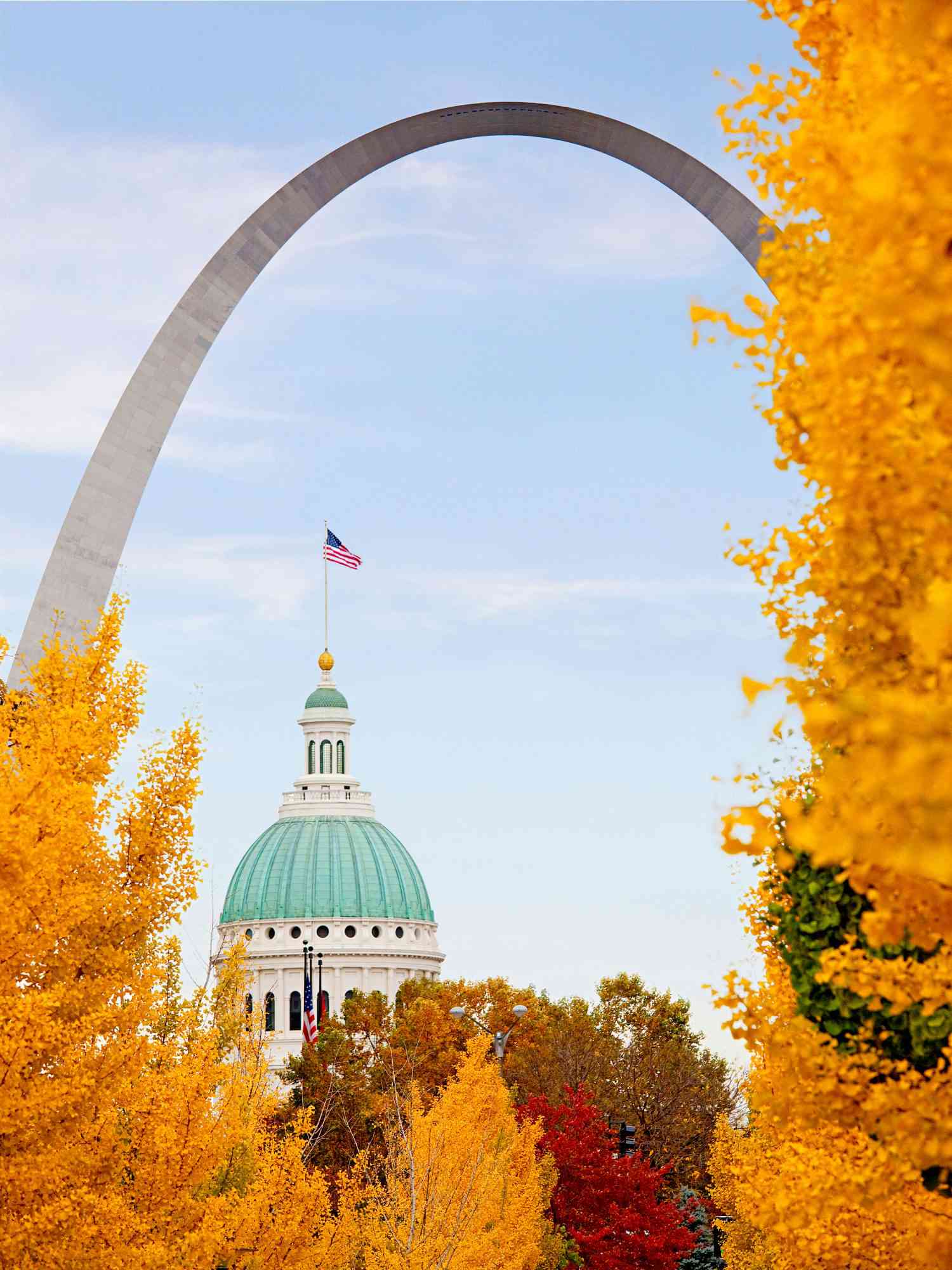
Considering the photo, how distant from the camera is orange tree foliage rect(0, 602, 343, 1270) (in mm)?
14891

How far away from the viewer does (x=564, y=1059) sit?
6156 cm

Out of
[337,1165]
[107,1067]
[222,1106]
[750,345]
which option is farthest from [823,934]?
[337,1165]

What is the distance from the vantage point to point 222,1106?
23.6 meters

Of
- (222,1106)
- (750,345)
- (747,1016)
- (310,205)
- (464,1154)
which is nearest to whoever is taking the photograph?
(750,345)

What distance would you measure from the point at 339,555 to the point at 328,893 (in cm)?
6088

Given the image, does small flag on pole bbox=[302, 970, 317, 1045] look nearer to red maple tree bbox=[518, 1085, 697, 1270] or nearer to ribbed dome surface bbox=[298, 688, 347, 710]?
red maple tree bbox=[518, 1085, 697, 1270]

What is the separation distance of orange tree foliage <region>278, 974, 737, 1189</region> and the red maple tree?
12969 millimetres

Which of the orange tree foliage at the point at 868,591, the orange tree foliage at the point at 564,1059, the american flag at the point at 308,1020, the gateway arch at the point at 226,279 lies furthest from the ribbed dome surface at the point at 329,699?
the orange tree foliage at the point at 868,591

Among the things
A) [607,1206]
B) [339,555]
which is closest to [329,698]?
[339,555]

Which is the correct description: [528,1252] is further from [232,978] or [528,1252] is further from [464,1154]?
[232,978]

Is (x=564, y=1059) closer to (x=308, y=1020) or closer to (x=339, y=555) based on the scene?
(x=308, y=1020)

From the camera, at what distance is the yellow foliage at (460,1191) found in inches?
973

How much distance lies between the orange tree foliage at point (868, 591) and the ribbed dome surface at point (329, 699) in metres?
141

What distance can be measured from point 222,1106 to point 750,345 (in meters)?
18.7
